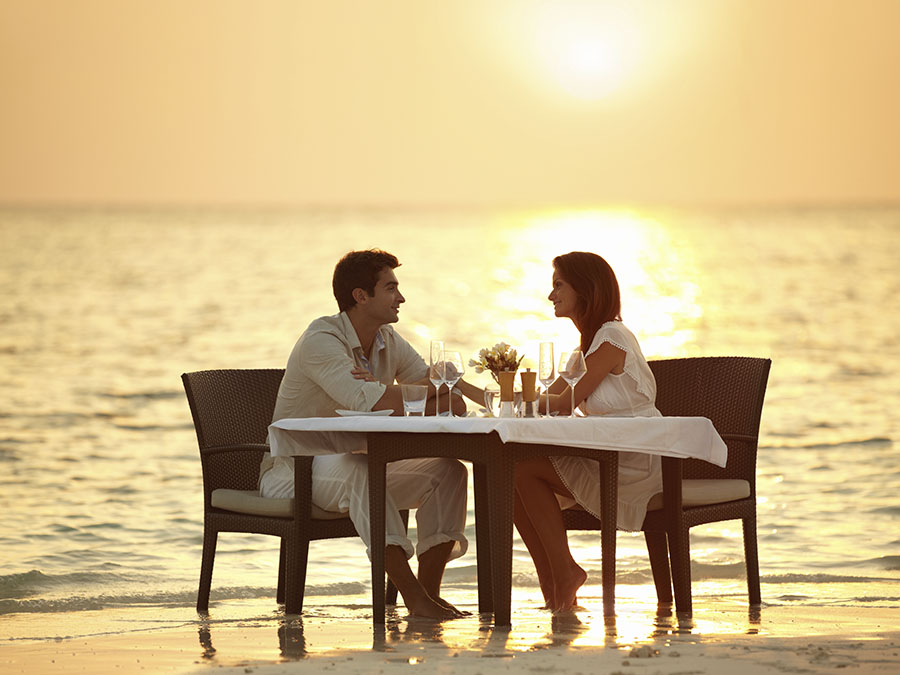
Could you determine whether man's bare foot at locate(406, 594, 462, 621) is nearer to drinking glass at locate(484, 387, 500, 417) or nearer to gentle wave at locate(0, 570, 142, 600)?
drinking glass at locate(484, 387, 500, 417)

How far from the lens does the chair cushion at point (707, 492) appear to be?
4457 millimetres

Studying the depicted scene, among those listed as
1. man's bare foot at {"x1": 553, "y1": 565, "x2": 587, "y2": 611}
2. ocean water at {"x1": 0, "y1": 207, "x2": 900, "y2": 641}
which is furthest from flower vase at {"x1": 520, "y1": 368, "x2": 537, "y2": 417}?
ocean water at {"x1": 0, "y1": 207, "x2": 900, "y2": 641}

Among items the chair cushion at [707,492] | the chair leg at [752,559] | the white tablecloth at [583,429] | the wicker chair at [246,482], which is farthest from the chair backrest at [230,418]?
the chair leg at [752,559]

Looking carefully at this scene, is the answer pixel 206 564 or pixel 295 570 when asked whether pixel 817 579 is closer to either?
pixel 295 570

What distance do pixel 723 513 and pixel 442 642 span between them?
1.21m

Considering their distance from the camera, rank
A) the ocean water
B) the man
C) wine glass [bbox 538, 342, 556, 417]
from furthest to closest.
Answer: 1. the ocean water
2. the man
3. wine glass [bbox 538, 342, 556, 417]

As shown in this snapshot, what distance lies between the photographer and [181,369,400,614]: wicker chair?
441 cm

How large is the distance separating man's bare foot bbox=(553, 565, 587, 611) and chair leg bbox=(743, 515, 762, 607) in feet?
1.97

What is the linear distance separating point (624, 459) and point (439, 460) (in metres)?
0.61

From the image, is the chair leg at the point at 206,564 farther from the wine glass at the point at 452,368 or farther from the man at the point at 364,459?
the wine glass at the point at 452,368

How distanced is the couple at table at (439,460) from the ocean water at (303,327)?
0.58 meters

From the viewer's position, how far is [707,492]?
4.53 m

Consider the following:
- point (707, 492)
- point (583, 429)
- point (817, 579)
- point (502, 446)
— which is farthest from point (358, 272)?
point (817, 579)

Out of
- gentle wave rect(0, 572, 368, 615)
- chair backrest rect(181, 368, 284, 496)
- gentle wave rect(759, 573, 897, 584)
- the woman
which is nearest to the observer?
the woman
